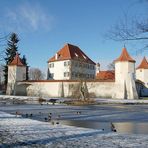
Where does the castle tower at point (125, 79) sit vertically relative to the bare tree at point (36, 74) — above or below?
below

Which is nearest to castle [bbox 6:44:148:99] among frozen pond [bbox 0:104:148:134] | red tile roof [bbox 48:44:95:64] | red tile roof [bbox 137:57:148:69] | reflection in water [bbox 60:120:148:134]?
red tile roof [bbox 48:44:95:64]

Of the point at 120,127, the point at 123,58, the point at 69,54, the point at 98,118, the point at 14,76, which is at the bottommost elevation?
the point at 120,127

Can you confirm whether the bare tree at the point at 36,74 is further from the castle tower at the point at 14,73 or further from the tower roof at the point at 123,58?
the tower roof at the point at 123,58

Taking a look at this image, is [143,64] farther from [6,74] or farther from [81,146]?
[81,146]

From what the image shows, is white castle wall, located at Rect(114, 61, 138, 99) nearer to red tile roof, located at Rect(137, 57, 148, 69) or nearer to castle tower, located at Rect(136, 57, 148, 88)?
castle tower, located at Rect(136, 57, 148, 88)

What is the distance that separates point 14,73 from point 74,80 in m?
15.5

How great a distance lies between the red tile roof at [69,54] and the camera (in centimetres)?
7769

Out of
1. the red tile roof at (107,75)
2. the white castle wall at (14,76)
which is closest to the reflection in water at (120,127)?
the white castle wall at (14,76)

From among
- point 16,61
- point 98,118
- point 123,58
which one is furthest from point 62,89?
point 98,118

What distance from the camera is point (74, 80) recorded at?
62125 mm

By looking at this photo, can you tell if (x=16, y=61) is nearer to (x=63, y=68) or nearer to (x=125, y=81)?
(x=63, y=68)

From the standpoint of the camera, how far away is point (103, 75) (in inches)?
3241

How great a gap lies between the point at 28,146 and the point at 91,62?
7544cm

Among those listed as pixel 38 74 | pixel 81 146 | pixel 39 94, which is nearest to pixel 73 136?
pixel 81 146
